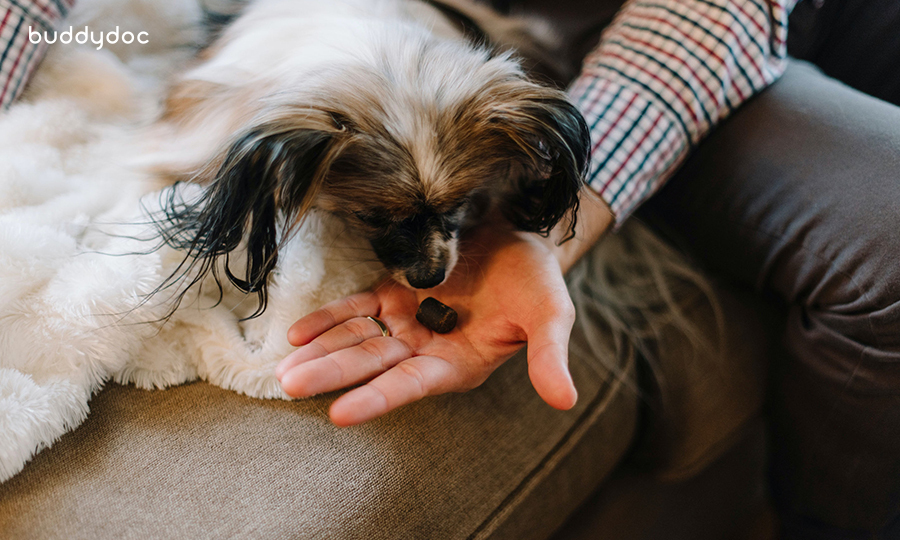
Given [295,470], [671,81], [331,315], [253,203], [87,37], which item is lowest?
[295,470]

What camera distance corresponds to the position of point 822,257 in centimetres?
102

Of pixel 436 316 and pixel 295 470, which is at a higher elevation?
pixel 436 316

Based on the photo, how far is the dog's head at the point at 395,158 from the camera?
861 mm

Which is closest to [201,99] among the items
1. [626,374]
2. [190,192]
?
[190,192]

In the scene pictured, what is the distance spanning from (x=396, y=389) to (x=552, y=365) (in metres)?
0.25

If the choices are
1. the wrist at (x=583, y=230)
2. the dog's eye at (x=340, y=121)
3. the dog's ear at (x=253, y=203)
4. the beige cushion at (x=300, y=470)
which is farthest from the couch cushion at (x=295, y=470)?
the dog's eye at (x=340, y=121)

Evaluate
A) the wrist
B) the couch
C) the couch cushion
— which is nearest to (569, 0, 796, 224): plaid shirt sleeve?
the wrist

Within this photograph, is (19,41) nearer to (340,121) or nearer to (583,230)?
(340,121)

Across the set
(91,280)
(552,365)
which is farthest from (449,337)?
(91,280)

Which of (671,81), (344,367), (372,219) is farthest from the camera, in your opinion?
(671,81)

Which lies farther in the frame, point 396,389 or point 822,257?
point 822,257

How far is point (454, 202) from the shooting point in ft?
3.54

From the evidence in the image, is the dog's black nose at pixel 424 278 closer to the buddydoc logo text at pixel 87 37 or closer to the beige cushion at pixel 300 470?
the beige cushion at pixel 300 470

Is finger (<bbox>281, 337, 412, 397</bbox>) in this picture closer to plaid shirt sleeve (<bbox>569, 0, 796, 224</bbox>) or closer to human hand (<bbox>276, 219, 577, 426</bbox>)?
human hand (<bbox>276, 219, 577, 426</bbox>)
